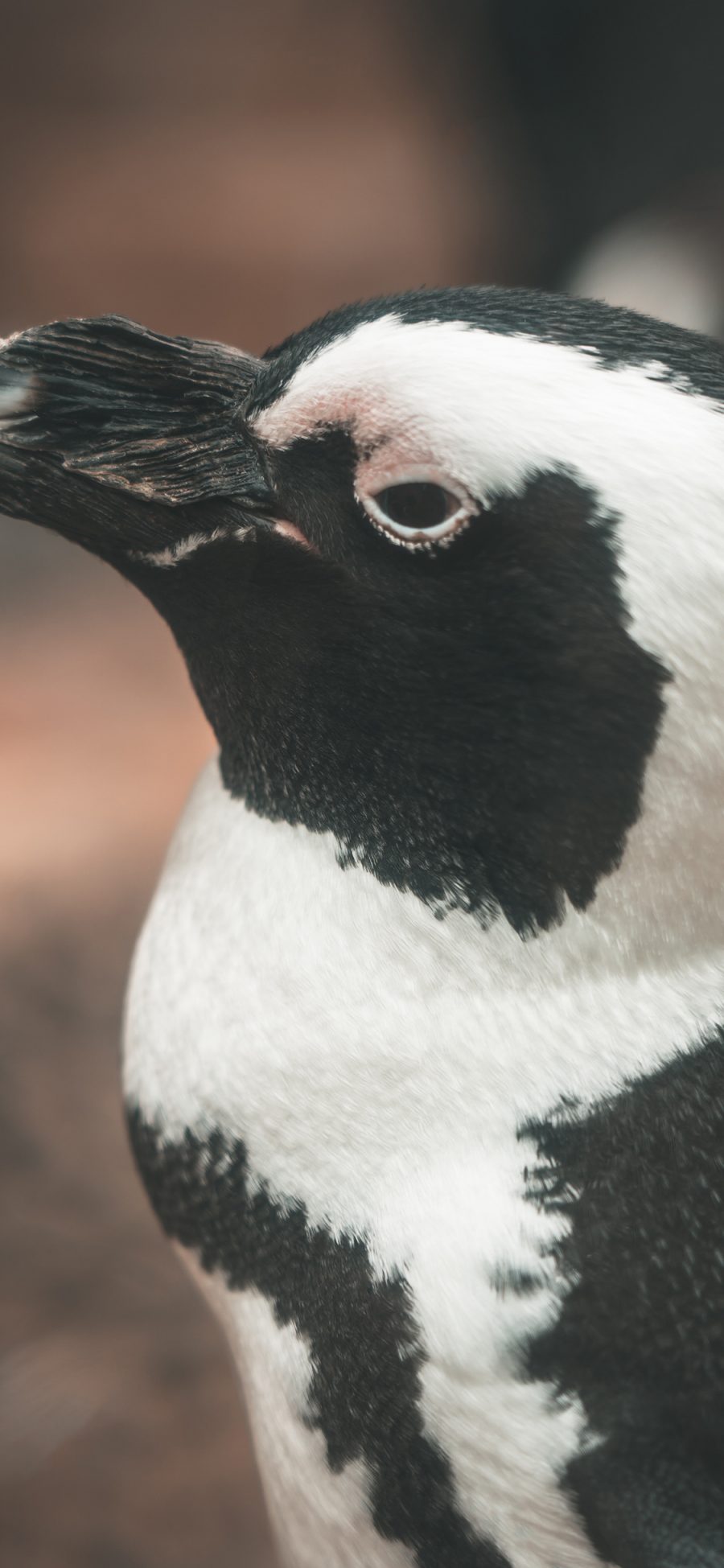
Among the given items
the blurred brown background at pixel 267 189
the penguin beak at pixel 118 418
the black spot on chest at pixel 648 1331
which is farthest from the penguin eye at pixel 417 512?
the blurred brown background at pixel 267 189

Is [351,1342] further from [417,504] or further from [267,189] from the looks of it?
[267,189]

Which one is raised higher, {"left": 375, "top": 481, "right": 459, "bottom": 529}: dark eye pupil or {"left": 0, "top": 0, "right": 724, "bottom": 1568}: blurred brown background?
{"left": 375, "top": 481, "right": 459, "bottom": 529}: dark eye pupil

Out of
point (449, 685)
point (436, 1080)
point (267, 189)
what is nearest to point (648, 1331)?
point (436, 1080)

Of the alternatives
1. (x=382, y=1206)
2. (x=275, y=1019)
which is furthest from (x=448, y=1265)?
(x=275, y=1019)

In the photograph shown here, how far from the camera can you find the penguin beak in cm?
71

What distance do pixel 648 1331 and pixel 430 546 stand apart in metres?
0.37

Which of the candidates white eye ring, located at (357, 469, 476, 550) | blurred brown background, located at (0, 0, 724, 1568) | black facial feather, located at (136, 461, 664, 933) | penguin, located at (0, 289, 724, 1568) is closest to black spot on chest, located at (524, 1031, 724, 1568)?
penguin, located at (0, 289, 724, 1568)

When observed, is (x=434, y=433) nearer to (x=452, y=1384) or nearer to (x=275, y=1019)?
(x=275, y=1019)

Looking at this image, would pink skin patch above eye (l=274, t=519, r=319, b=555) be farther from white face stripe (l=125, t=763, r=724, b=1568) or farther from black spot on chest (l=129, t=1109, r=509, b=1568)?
black spot on chest (l=129, t=1109, r=509, b=1568)

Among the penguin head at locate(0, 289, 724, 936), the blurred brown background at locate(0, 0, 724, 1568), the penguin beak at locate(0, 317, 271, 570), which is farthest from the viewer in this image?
the blurred brown background at locate(0, 0, 724, 1568)

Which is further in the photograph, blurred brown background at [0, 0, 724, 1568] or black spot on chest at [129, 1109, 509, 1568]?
blurred brown background at [0, 0, 724, 1568]

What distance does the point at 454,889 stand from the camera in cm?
69

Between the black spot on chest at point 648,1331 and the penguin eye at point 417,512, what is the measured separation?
286 mm

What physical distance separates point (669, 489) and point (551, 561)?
0.06 meters
